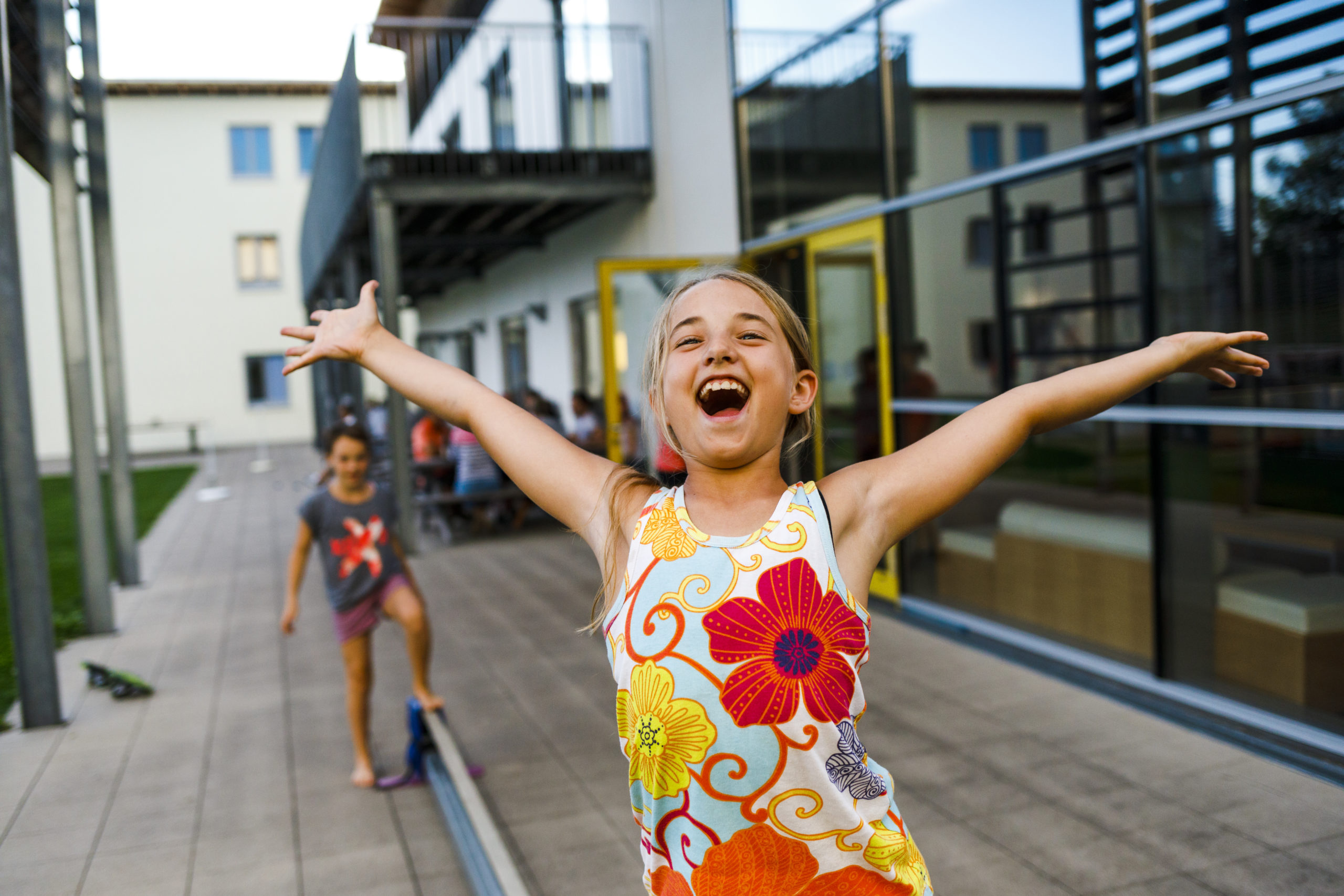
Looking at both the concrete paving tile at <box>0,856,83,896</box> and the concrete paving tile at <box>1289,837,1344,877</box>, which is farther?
the concrete paving tile at <box>0,856,83,896</box>

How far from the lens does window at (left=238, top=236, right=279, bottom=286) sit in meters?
30.7

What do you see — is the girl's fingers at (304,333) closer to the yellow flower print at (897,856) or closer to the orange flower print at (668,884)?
the orange flower print at (668,884)

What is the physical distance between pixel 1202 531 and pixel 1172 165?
170 centimetres

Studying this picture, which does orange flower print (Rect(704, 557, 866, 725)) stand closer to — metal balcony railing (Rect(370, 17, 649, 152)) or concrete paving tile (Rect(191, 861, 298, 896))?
concrete paving tile (Rect(191, 861, 298, 896))

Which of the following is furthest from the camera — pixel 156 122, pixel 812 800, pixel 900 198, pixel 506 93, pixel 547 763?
pixel 156 122

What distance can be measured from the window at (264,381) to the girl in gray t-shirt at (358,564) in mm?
27581

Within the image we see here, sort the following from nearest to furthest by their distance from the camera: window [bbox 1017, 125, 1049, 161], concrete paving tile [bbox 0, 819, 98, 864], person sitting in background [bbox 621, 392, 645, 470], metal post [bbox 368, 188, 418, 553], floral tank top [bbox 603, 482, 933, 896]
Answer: floral tank top [bbox 603, 482, 933, 896] → concrete paving tile [bbox 0, 819, 98, 864] → window [bbox 1017, 125, 1049, 161] → person sitting in background [bbox 621, 392, 645, 470] → metal post [bbox 368, 188, 418, 553]

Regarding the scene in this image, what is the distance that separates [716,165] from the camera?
9.68 meters

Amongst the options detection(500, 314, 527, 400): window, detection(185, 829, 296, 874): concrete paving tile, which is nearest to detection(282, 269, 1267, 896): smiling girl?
detection(185, 829, 296, 874): concrete paving tile

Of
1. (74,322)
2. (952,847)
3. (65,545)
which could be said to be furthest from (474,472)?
(952,847)

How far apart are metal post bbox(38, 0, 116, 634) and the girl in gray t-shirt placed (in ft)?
11.2

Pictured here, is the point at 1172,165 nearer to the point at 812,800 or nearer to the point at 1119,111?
the point at 1119,111

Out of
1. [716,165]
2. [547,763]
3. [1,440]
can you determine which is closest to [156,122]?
[716,165]

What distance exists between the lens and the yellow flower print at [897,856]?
1402 mm
